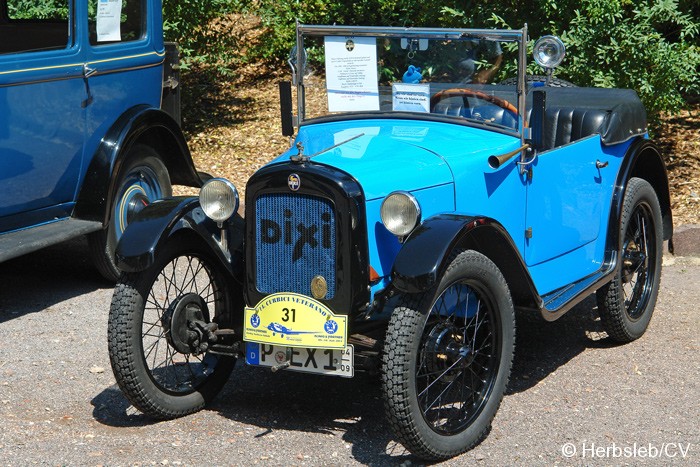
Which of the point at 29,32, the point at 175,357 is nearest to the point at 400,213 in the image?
the point at 175,357

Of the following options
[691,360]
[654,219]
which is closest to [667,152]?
[654,219]

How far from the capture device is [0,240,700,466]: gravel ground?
13.5ft

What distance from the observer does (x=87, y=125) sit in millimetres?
6203

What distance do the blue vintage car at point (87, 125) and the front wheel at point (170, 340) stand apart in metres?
1.54

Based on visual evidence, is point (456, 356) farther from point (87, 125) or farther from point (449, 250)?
point (87, 125)

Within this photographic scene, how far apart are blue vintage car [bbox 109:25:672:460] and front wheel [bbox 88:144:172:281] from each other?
1458 mm

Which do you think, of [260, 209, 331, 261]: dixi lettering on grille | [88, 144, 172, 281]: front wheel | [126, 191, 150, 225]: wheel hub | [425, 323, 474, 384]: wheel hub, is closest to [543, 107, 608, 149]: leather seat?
[425, 323, 474, 384]: wheel hub

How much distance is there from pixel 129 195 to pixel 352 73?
2.29m

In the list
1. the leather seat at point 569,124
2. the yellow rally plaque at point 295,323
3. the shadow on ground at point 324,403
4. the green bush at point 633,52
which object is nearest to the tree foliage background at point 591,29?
the green bush at point 633,52

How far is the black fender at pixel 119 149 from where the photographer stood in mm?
6211

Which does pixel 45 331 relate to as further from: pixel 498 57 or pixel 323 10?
pixel 323 10

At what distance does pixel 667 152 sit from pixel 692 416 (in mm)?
4765

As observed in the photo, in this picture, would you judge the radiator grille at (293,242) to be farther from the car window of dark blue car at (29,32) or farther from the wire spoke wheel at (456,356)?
the car window of dark blue car at (29,32)

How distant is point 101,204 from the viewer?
620cm
